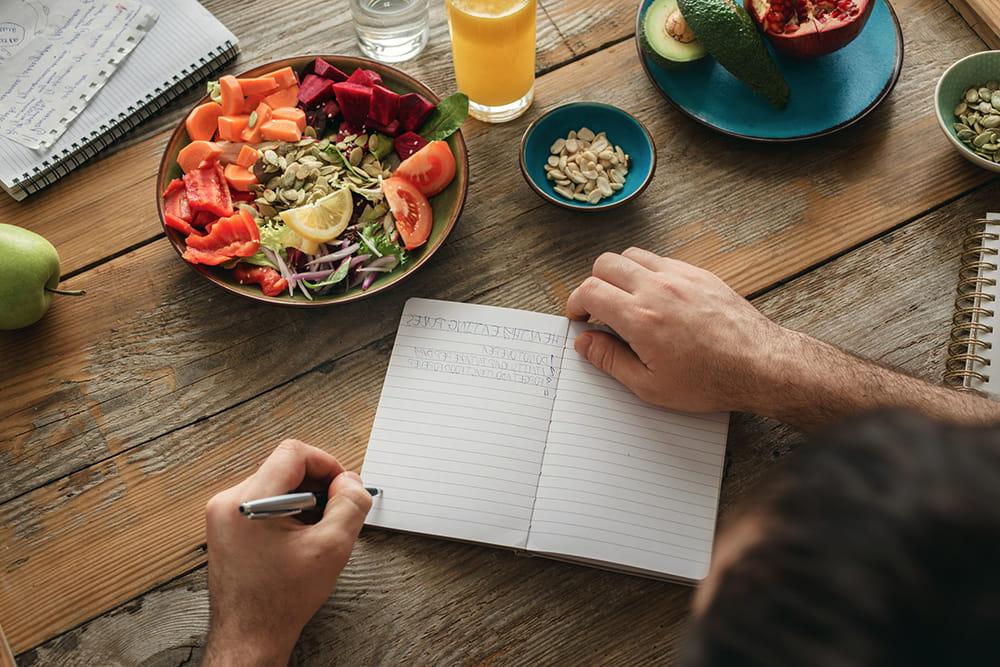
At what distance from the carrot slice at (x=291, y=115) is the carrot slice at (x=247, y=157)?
3.0 inches

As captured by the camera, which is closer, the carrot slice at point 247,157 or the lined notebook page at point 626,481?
the lined notebook page at point 626,481

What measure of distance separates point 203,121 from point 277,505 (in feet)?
2.24

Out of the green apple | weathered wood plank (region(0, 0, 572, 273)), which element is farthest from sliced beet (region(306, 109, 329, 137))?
the green apple

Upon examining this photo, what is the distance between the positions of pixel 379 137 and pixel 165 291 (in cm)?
43

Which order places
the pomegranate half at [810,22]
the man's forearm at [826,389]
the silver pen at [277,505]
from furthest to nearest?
the pomegranate half at [810,22] < the man's forearm at [826,389] < the silver pen at [277,505]

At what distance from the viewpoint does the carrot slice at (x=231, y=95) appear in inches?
51.8

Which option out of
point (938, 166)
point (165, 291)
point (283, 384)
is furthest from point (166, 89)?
point (938, 166)

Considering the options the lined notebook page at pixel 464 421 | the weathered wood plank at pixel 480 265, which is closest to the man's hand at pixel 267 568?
the lined notebook page at pixel 464 421

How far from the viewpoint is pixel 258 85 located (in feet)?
4.39

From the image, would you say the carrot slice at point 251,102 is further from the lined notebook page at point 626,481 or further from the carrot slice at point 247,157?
the lined notebook page at point 626,481

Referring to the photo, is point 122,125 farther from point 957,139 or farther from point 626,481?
point 957,139

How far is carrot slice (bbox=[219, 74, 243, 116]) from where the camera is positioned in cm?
132

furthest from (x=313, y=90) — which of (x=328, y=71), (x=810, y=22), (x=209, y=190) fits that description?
(x=810, y=22)

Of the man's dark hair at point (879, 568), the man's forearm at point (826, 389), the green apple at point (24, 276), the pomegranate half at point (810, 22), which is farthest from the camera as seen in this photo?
the pomegranate half at point (810, 22)
